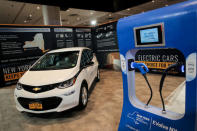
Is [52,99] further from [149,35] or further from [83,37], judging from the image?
[83,37]

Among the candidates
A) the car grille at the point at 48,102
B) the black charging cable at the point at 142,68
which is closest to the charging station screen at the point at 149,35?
the black charging cable at the point at 142,68

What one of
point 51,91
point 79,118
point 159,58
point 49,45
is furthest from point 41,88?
point 49,45

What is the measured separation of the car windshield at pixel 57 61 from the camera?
3125 mm

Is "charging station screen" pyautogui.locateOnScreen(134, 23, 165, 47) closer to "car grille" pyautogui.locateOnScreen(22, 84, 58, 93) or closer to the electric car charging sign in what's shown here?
"car grille" pyautogui.locateOnScreen(22, 84, 58, 93)

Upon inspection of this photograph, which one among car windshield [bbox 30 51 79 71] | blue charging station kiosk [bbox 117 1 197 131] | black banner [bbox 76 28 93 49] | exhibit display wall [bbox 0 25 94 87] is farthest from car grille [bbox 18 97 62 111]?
black banner [bbox 76 28 93 49]

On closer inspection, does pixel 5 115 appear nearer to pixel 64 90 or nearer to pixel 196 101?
pixel 64 90

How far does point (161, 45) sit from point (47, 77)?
2164mm

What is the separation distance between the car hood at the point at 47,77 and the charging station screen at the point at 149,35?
5.57 ft

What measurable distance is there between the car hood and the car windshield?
232 millimetres

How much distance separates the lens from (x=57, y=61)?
11.3ft

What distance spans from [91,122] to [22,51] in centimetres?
494

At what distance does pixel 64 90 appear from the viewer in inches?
95.2

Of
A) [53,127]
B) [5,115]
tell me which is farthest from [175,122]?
[5,115]

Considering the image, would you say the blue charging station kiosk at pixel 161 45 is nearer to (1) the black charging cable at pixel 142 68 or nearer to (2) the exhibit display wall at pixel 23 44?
(1) the black charging cable at pixel 142 68
